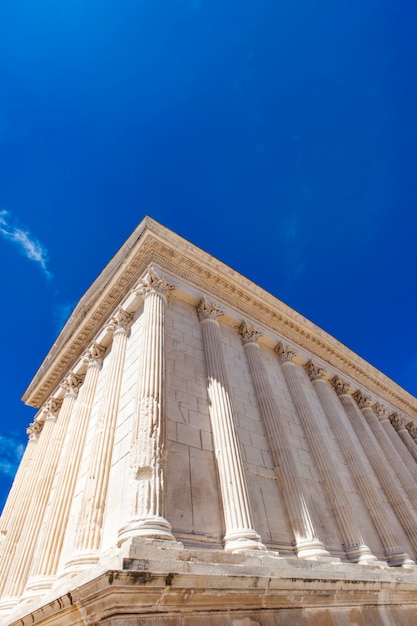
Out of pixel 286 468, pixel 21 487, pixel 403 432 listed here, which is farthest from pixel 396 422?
pixel 21 487

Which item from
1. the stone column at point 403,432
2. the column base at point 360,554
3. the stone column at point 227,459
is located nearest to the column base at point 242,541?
the stone column at point 227,459

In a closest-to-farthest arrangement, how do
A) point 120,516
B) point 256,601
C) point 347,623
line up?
point 256,601
point 347,623
point 120,516

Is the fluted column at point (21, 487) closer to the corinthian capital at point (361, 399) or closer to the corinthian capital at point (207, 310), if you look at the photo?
the corinthian capital at point (207, 310)

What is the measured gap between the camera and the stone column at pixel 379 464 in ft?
44.7

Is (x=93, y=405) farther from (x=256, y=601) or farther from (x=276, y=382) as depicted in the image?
(x=256, y=601)

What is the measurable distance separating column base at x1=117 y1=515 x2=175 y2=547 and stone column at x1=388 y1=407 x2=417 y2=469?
19337 millimetres

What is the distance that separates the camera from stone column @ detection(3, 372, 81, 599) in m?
10.6

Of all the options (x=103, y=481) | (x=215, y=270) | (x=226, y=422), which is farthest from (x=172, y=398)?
(x=215, y=270)

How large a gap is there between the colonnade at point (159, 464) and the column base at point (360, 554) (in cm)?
3

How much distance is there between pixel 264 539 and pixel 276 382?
20.6 feet

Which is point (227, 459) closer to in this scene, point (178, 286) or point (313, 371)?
point (178, 286)

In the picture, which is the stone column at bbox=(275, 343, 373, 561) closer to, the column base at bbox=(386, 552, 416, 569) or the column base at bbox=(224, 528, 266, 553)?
the column base at bbox=(386, 552, 416, 569)

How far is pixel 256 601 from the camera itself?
5504 millimetres

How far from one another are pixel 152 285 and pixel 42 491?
7.92 m
